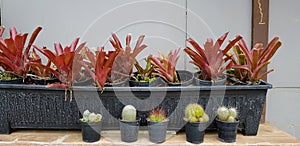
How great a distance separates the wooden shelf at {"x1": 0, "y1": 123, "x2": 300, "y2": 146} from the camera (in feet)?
2.88

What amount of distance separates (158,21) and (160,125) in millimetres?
502

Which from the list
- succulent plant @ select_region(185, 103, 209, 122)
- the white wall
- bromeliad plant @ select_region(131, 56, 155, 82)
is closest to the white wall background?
the white wall

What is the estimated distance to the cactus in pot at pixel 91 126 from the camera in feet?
2.84

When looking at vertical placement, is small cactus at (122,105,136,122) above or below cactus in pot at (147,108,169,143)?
above

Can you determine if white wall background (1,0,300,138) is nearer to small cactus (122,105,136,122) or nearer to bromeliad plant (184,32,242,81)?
bromeliad plant (184,32,242,81)

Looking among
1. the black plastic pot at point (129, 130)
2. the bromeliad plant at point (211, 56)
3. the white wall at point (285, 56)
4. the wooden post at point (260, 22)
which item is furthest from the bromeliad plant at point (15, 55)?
the white wall at point (285, 56)

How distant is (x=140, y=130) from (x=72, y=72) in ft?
1.00

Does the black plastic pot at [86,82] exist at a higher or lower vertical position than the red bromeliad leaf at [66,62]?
lower

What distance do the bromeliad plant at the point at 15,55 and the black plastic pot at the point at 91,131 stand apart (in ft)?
0.95

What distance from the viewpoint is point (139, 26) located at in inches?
46.8

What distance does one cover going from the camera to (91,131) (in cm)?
87

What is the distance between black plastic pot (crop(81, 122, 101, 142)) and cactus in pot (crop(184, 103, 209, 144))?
0.93ft

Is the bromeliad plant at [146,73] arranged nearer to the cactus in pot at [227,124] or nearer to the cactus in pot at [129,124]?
the cactus in pot at [129,124]

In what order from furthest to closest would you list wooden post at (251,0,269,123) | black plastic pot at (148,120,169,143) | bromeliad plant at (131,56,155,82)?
wooden post at (251,0,269,123) < bromeliad plant at (131,56,155,82) < black plastic pot at (148,120,169,143)
